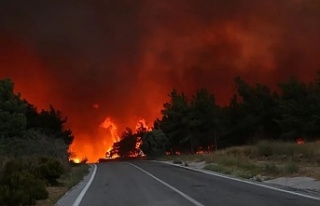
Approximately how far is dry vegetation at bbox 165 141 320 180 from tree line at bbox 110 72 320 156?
1777 centimetres

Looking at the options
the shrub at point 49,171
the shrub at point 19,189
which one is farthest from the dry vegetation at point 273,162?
the shrub at point 19,189

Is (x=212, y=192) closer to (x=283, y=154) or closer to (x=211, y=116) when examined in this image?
(x=283, y=154)

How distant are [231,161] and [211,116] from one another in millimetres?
37815

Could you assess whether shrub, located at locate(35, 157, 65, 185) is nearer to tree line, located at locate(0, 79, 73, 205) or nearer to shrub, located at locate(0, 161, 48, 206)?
tree line, located at locate(0, 79, 73, 205)

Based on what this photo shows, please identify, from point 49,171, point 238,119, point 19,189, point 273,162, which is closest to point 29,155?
point 49,171

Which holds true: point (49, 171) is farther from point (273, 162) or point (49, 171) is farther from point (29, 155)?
point (273, 162)

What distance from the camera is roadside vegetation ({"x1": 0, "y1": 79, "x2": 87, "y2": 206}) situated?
15.7 m

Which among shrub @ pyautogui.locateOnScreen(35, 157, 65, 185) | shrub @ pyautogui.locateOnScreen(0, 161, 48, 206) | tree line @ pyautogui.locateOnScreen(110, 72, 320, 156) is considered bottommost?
shrub @ pyautogui.locateOnScreen(0, 161, 48, 206)

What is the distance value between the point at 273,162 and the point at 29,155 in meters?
15.9

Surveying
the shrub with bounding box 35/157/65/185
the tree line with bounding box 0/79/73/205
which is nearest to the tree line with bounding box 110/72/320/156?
the tree line with bounding box 0/79/73/205

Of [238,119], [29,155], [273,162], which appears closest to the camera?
[29,155]

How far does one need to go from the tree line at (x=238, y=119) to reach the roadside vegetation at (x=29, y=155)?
1673 centimetres

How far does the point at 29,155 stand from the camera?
28.6m

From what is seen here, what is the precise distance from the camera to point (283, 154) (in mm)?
36219
